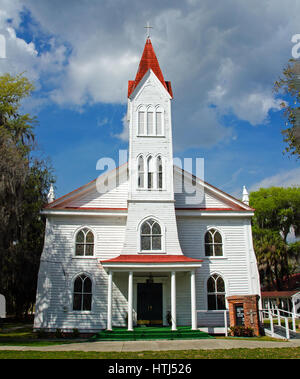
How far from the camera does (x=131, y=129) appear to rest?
21188mm

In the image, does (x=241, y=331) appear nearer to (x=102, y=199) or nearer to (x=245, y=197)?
(x=245, y=197)

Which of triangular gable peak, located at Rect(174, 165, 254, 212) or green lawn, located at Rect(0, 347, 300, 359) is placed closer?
green lawn, located at Rect(0, 347, 300, 359)

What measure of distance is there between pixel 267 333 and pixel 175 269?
5.89 m

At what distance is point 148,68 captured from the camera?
72.9 feet

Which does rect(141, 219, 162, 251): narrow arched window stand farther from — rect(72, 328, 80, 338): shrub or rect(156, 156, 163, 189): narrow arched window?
rect(72, 328, 80, 338): shrub

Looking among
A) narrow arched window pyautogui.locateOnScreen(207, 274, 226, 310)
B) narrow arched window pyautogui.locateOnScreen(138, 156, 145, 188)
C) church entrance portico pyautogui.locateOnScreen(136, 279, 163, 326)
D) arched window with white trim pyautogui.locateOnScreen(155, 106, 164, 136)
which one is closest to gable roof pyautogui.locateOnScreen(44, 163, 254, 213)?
narrow arched window pyautogui.locateOnScreen(138, 156, 145, 188)

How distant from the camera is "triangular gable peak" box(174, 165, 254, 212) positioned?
21391 millimetres

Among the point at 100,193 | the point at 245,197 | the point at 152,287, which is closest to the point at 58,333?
the point at 152,287

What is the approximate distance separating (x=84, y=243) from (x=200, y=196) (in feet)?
25.1

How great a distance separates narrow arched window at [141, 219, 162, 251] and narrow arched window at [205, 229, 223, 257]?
3.24m

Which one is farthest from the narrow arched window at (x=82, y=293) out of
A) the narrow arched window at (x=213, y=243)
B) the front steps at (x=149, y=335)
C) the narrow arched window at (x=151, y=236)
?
the narrow arched window at (x=213, y=243)

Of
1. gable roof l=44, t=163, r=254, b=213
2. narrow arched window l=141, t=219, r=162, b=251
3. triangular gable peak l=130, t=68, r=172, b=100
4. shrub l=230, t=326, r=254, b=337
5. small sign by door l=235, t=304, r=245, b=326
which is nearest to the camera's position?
shrub l=230, t=326, r=254, b=337

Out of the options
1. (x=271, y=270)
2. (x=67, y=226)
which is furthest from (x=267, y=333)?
(x=271, y=270)
